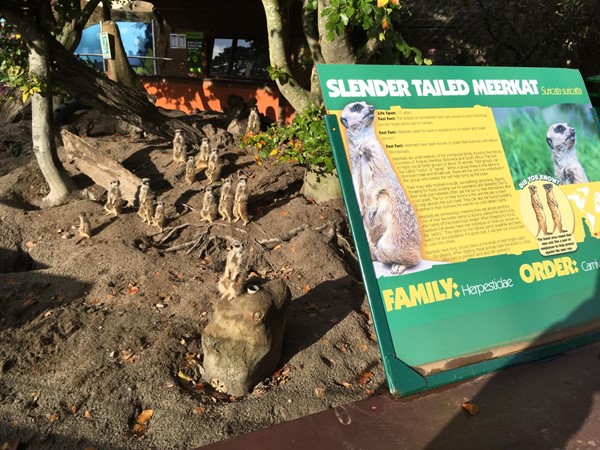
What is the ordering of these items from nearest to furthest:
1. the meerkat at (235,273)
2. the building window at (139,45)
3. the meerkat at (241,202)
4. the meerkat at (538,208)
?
the meerkat at (538,208), the meerkat at (235,273), the meerkat at (241,202), the building window at (139,45)

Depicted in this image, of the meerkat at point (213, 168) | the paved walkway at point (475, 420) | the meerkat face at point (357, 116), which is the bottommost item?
the paved walkway at point (475, 420)

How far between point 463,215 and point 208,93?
909 cm

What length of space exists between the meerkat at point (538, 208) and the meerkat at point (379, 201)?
816 millimetres

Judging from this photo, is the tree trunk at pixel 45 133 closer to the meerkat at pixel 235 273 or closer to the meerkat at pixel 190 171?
the meerkat at pixel 190 171

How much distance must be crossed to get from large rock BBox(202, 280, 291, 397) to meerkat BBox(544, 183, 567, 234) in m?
1.83

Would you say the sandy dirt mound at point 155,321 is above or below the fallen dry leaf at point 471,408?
above

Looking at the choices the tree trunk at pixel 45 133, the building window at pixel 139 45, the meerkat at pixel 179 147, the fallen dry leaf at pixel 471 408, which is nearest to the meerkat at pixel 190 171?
the meerkat at pixel 179 147

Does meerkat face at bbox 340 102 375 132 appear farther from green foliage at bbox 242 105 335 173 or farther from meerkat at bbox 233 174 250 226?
meerkat at bbox 233 174 250 226

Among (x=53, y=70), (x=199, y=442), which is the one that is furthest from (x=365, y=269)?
(x=53, y=70)

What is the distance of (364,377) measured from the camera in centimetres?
369

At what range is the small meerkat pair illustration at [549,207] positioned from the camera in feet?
9.29

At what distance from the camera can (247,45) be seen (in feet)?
34.4

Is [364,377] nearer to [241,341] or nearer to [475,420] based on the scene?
[241,341]

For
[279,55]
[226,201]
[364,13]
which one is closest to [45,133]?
[226,201]
